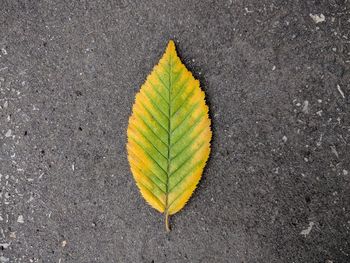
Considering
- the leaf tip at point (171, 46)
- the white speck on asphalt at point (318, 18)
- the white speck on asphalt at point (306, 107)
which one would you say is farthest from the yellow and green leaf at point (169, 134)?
the white speck on asphalt at point (318, 18)

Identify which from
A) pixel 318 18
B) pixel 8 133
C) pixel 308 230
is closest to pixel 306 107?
pixel 318 18

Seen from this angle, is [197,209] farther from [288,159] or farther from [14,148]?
[14,148]

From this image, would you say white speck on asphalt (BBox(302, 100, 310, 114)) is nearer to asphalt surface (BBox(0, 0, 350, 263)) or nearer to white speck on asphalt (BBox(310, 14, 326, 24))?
asphalt surface (BBox(0, 0, 350, 263))

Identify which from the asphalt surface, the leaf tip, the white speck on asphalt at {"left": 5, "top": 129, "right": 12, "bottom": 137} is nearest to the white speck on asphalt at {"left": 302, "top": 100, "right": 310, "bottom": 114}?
the asphalt surface

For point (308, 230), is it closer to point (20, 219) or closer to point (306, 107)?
point (306, 107)

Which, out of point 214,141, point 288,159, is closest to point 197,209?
point 214,141

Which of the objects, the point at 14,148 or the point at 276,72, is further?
the point at 14,148

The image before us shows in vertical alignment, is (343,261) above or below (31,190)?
above
